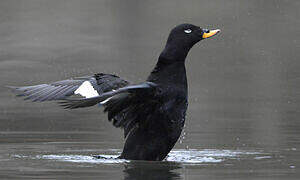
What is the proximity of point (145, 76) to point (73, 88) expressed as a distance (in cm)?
864

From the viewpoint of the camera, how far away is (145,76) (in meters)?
16.5

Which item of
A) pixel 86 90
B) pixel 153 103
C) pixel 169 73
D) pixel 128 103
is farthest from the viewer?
pixel 86 90

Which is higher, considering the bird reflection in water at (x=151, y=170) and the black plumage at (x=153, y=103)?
the black plumage at (x=153, y=103)

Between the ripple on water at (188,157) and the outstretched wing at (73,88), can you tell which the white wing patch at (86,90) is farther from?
the ripple on water at (188,157)

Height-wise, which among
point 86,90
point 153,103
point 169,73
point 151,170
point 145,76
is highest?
point 145,76

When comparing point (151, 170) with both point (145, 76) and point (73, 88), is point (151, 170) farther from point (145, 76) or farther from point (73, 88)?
point (145, 76)

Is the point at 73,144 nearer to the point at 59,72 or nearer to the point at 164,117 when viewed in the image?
the point at 164,117

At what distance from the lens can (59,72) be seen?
17.0 metres

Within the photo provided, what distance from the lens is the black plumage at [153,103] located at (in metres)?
7.40

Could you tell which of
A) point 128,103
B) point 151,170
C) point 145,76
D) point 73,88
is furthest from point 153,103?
point 145,76

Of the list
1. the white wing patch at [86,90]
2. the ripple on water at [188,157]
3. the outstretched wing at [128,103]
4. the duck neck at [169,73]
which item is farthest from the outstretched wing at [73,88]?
the ripple on water at [188,157]

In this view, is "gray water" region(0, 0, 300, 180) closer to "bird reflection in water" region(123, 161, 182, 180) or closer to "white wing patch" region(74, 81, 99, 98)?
"bird reflection in water" region(123, 161, 182, 180)

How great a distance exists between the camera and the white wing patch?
7.75 meters

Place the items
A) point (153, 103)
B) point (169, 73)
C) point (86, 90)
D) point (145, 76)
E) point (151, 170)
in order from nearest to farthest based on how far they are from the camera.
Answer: point (151, 170) → point (153, 103) → point (169, 73) → point (86, 90) → point (145, 76)
